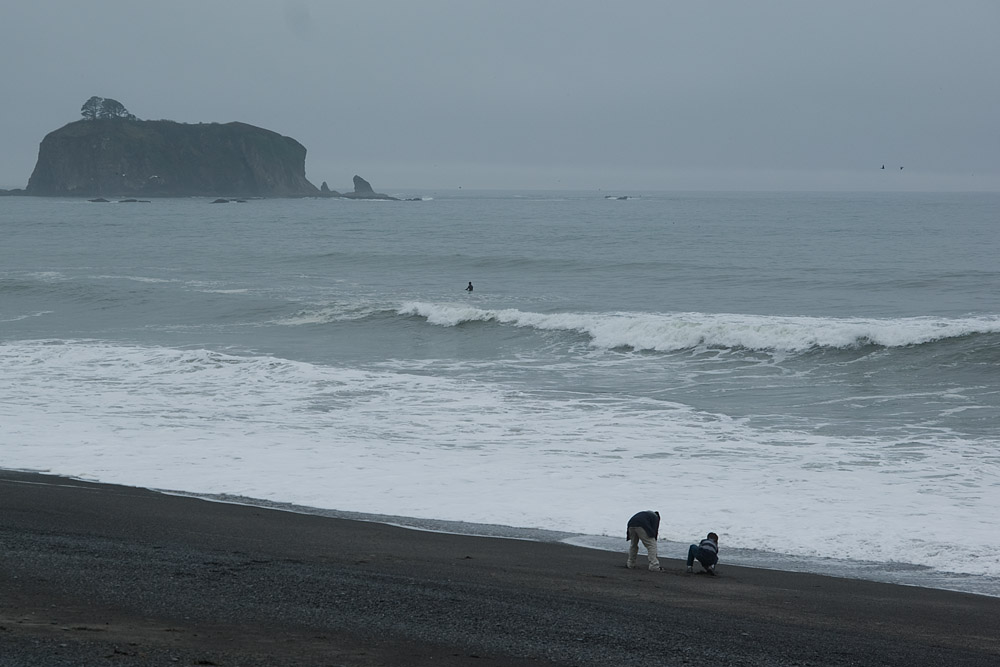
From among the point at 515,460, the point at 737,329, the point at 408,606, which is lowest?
the point at 408,606

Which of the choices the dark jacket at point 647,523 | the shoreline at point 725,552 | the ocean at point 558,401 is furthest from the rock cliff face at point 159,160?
the dark jacket at point 647,523

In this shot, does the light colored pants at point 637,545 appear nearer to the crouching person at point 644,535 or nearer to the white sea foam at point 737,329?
the crouching person at point 644,535

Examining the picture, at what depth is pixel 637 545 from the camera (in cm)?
927

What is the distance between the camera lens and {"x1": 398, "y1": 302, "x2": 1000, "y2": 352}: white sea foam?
A: 25.4 meters

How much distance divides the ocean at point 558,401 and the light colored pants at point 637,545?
1062mm

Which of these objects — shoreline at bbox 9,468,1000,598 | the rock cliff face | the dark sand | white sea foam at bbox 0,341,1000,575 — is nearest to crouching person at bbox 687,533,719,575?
the dark sand

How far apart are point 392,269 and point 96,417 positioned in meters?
33.1

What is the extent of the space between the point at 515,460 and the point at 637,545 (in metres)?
5.04

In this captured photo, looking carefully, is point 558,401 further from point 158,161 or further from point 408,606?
point 158,161

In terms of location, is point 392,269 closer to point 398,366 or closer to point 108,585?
point 398,366

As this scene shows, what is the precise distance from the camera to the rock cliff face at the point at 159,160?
7146 inches

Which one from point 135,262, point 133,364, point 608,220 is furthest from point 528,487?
point 608,220

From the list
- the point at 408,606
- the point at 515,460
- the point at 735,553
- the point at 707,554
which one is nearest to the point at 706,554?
the point at 707,554

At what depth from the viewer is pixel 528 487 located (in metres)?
12.8
